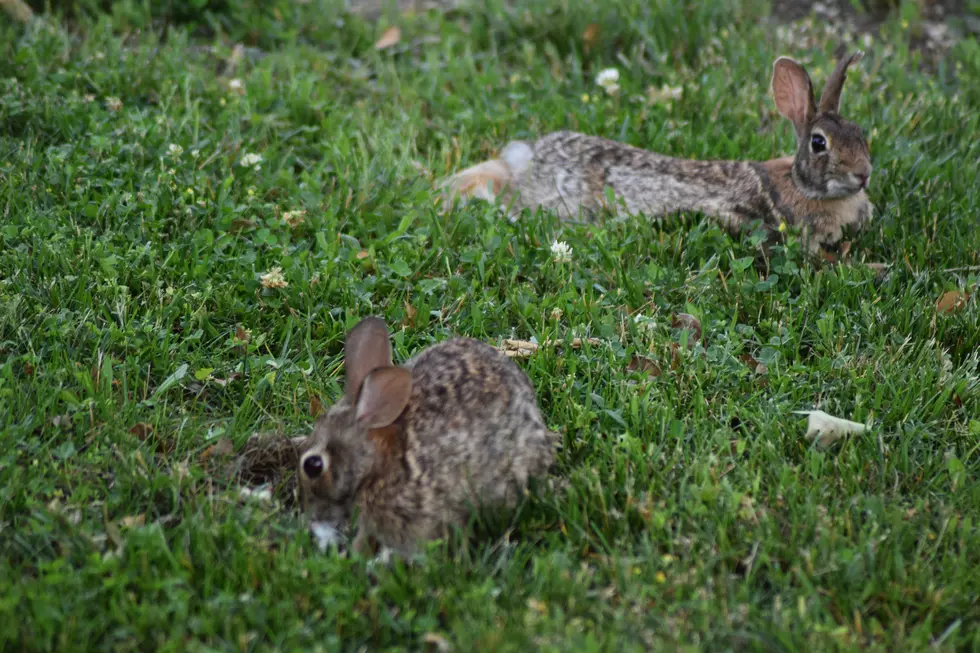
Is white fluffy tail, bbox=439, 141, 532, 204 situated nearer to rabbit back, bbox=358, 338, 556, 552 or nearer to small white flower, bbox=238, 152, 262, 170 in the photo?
small white flower, bbox=238, 152, 262, 170

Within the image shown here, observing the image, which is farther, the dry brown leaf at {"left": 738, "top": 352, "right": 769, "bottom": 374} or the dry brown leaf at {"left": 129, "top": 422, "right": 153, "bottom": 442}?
the dry brown leaf at {"left": 738, "top": 352, "right": 769, "bottom": 374}

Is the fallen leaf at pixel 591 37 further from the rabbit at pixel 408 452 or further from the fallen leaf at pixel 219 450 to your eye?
the fallen leaf at pixel 219 450

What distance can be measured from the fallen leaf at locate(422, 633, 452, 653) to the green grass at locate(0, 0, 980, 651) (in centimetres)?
2

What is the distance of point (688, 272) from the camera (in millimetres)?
5363

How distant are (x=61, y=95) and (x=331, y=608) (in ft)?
14.2

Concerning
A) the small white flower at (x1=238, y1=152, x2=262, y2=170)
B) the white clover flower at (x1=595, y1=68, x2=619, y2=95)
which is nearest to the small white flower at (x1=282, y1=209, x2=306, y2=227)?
the small white flower at (x1=238, y1=152, x2=262, y2=170)

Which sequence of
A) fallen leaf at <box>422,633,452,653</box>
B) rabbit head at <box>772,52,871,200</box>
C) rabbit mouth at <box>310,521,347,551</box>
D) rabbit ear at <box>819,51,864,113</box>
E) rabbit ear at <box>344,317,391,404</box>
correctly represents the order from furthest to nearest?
rabbit ear at <box>819,51,864,113</box> < rabbit head at <box>772,52,871,200</box> < rabbit ear at <box>344,317,391,404</box> < rabbit mouth at <box>310,521,347,551</box> < fallen leaf at <box>422,633,452,653</box>

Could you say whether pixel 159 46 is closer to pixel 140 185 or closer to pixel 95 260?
pixel 140 185

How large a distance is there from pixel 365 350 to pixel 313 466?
0.50 m

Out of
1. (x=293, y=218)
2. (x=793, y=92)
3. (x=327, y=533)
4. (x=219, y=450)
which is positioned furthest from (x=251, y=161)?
(x=793, y=92)

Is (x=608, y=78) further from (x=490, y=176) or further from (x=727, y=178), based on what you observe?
(x=727, y=178)

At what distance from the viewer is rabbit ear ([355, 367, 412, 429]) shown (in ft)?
12.6

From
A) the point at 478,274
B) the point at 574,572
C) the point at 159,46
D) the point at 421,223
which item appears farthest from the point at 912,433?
the point at 159,46

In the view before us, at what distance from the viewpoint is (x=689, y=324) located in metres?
5.00
